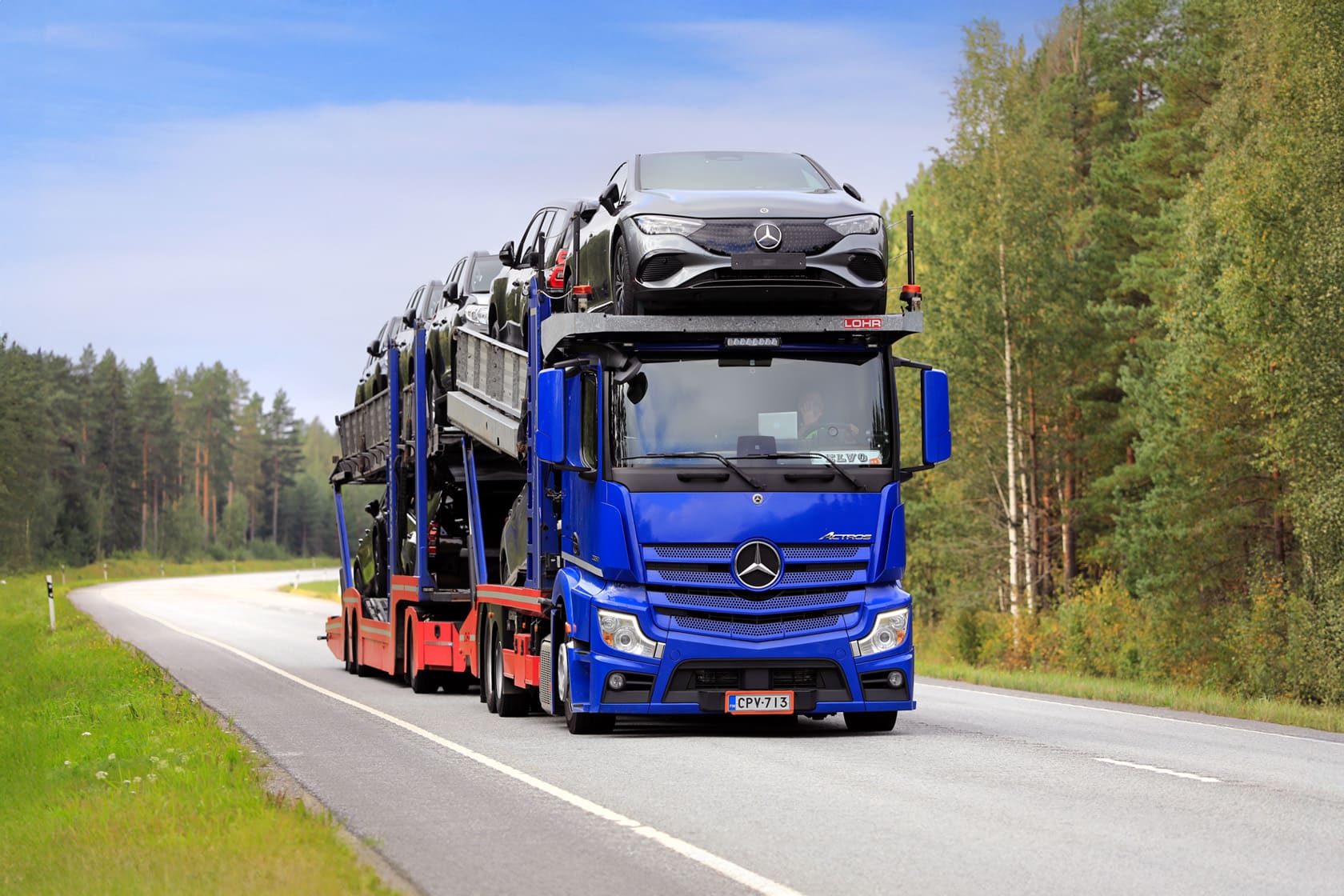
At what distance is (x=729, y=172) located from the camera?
48.5 ft

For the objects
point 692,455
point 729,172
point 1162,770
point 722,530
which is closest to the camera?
point 1162,770

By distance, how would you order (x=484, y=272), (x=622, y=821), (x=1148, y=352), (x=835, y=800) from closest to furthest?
(x=622, y=821)
(x=835, y=800)
(x=484, y=272)
(x=1148, y=352)

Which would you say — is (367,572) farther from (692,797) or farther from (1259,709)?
(692,797)

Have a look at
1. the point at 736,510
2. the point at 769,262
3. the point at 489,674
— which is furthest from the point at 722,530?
the point at 489,674

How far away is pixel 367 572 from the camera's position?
24.7 metres

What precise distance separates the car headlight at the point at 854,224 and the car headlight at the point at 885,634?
3.09 metres

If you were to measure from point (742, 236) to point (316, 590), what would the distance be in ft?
211

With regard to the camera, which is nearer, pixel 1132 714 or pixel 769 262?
pixel 769 262

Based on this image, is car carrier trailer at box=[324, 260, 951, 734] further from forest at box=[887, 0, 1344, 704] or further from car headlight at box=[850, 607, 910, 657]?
forest at box=[887, 0, 1344, 704]

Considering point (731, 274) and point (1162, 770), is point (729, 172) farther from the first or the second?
point (1162, 770)

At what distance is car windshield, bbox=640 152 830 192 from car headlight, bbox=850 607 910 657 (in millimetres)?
3731

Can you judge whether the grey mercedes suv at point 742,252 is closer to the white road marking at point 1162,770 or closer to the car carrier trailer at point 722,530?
the car carrier trailer at point 722,530

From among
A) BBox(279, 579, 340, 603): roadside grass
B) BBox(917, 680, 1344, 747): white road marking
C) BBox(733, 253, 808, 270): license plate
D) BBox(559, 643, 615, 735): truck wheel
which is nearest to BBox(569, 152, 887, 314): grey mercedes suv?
BBox(733, 253, 808, 270): license plate

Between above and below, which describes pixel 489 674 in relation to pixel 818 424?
below
